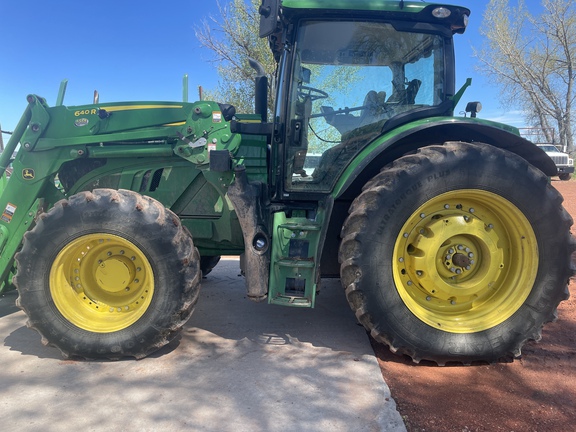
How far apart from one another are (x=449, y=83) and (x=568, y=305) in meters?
2.48

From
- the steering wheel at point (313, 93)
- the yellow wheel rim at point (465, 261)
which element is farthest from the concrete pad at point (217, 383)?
the steering wheel at point (313, 93)

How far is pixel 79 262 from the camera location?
10.4 feet

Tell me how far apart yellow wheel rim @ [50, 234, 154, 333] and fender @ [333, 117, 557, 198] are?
1.59 m

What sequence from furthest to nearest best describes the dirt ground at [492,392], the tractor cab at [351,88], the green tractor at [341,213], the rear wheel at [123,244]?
the tractor cab at [351,88]
the rear wheel at [123,244]
the green tractor at [341,213]
the dirt ground at [492,392]

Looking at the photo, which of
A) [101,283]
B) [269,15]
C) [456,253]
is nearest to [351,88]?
[269,15]

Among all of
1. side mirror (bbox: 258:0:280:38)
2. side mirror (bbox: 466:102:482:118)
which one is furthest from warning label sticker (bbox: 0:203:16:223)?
side mirror (bbox: 466:102:482:118)

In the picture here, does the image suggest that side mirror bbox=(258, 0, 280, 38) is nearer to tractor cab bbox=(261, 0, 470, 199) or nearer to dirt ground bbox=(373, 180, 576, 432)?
tractor cab bbox=(261, 0, 470, 199)

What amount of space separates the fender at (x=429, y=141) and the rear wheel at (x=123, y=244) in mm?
1253

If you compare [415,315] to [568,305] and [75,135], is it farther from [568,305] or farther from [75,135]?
[75,135]

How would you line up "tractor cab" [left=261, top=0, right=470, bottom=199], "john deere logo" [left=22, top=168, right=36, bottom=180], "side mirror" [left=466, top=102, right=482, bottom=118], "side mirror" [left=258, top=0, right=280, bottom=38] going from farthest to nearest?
"john deere logo" [left=22, top=168, right=36, bottom=180] → "side mirror" [left=466, top=102, right=482, bottom=118] → "tractor cab" [left=261, top=0, right=470, bottom=199] → "side mirror" [left=258, top=0, right=280, bottom=38]

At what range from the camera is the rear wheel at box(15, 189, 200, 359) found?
2.95m

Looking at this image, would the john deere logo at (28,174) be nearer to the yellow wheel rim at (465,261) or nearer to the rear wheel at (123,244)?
the rear wheel at (123,244)

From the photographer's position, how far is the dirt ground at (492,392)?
223 cm

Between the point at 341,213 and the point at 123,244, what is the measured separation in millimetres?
1666
